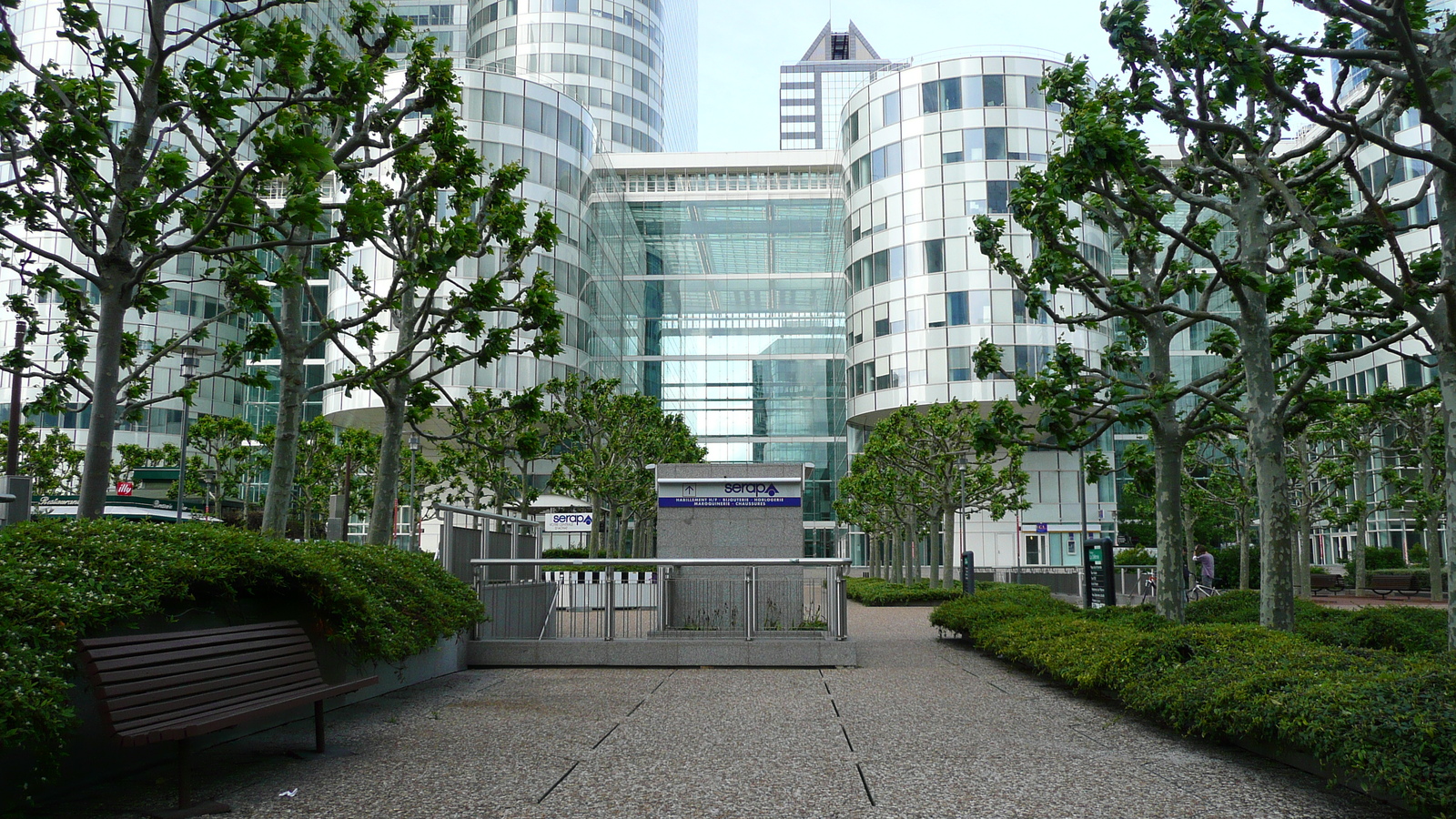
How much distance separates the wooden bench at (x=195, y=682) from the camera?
5512 millimetres

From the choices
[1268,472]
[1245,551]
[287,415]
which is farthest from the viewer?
[1245,551]

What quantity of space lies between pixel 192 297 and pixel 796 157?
125 feet

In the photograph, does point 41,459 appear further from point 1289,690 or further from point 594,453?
point 1289,690

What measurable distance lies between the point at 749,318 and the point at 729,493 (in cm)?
5138

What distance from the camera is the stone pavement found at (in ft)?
19.7

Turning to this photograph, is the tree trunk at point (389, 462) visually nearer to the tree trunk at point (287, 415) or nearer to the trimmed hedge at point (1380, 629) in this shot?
the tree trunk at point (287, 415)

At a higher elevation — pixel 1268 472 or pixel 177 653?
pixel 1268 472

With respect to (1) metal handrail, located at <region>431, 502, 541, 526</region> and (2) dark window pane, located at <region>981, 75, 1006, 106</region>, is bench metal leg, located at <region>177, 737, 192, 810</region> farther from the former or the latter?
(2) dark window pane, located at <region>981, 75, 1006, 106</region>

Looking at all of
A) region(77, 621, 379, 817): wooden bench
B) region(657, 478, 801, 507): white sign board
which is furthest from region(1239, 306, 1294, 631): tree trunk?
region(77, 621, 379, 817): wooden bench

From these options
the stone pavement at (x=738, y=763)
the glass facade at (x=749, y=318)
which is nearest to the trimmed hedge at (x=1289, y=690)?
the stone pavement at (x=738, y=763)

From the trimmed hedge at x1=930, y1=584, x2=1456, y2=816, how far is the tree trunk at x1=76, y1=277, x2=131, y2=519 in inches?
340

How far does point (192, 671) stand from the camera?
20.4ft

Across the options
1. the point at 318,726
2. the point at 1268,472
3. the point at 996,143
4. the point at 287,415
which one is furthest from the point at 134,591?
the point at 996,143

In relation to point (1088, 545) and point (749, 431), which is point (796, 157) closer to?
point (749, 431)
